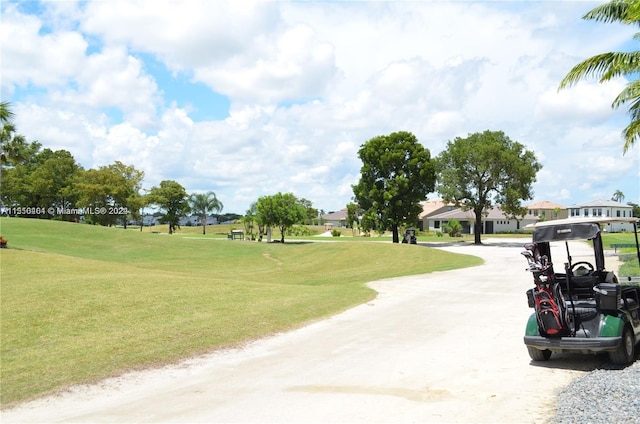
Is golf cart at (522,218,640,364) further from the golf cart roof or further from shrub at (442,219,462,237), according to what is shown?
shrub at (442,219,462,237)

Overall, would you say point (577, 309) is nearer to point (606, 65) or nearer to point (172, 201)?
point (606, 65)

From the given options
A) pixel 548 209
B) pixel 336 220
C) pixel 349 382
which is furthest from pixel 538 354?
pixel 336 220

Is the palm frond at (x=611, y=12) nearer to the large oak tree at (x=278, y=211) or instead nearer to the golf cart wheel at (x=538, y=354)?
the golf cart wheel at (x=538, y=354)

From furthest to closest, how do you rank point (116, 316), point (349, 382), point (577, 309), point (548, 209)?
point (548, 209) → point (116, 316) → point (577, 309) → point (349, 382)

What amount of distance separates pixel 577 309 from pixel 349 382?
4.21 m

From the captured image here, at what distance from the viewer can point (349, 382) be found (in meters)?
8.91

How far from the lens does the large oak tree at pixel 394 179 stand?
2434 inches

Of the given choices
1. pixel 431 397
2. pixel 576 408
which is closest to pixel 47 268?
pixel 431 397

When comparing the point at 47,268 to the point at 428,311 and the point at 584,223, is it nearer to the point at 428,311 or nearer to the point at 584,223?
the point at 428,311

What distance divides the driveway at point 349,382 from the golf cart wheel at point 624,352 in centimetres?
51

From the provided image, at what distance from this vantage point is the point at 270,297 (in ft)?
59.4

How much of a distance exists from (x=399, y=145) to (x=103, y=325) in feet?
175

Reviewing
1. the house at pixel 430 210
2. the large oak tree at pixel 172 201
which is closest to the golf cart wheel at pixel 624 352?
the house at pixel 430 210

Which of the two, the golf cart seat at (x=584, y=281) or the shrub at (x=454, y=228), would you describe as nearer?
the golf cart seat at (x=584, y=281)
